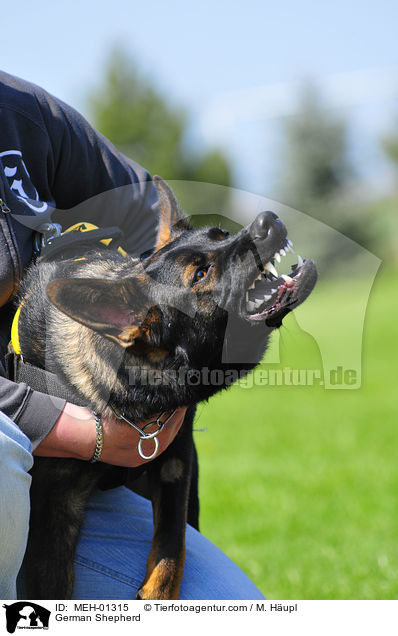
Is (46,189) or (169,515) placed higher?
(46,189)

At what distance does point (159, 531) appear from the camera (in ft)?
7.80

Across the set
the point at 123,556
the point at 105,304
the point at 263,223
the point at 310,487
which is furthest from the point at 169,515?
the point at 310,487

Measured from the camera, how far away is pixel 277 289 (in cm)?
232

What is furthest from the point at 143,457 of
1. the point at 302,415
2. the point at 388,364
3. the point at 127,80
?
the point at 127,80

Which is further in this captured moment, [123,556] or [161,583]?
[123,556]

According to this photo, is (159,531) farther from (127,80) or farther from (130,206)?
(127,80)

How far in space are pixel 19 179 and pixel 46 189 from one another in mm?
174

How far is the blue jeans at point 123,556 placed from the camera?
7.64 feet

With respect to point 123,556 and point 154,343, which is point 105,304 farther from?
point 123,556

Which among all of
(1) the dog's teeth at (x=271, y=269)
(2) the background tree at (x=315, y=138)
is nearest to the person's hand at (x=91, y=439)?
(1) the dog's teeth at (x=271, y=269)

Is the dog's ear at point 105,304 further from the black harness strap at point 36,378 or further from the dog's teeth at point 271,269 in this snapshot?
the dog's teeth at point 271,269
